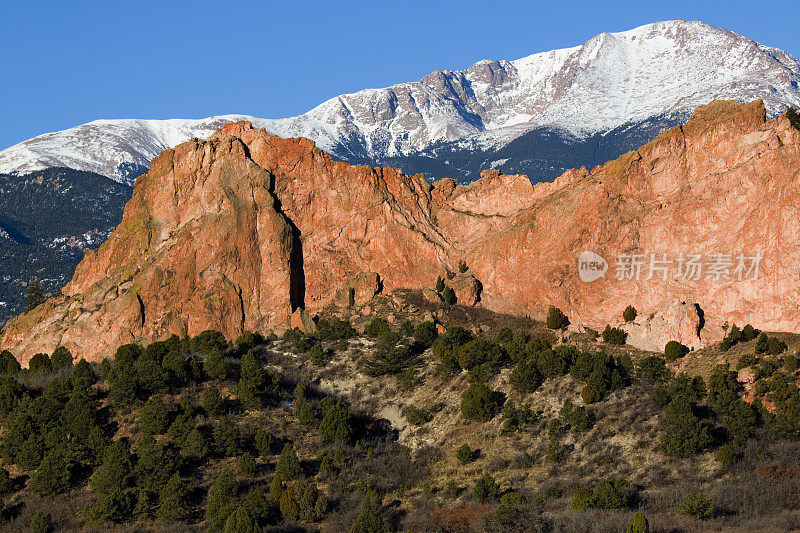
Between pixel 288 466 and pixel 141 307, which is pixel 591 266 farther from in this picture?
pixel 141 307

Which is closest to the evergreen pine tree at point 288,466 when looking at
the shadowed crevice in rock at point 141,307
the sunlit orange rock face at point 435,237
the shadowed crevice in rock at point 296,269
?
the sunlit orange rock face at point 435,237

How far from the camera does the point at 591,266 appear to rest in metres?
78.7

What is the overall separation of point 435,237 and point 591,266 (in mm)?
18633

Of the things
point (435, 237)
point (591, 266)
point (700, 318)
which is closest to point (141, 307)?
point (435, 237)

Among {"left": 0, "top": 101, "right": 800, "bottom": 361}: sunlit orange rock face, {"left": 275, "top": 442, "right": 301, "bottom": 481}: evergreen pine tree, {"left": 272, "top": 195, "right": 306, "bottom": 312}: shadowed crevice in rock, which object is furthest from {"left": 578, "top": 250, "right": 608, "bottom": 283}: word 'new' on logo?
{"left": 275, "top": 442, "right": 301, "bottom": 481}: evergreen pine tree

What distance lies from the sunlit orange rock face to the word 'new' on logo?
43cm

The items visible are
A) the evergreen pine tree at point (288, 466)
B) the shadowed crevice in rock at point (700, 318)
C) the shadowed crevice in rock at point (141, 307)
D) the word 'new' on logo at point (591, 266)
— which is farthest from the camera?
the shadowed crevice in rock at point (141, 307)

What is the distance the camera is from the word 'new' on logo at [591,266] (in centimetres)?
7825

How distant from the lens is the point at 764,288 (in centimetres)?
7038

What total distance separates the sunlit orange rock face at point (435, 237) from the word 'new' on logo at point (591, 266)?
0.43 meters

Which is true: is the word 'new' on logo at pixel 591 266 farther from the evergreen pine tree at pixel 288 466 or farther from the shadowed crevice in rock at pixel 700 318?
the evergreen pine tree at pixel 288 466

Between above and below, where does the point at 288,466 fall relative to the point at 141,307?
below

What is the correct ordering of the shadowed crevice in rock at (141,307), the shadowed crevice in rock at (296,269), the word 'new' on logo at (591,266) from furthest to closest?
the shadowed crevice in rock at (296,269)
the shadowed crevice in rock at (141,307)
the word 'new' on logo at (591,266)

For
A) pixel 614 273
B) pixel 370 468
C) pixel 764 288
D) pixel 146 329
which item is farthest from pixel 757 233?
pixel 146 329
